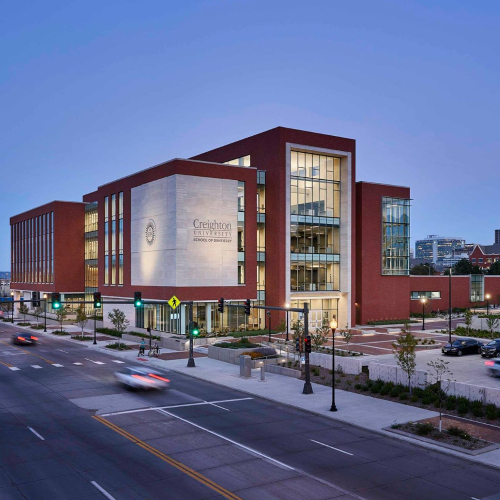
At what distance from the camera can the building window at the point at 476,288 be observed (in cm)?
9419

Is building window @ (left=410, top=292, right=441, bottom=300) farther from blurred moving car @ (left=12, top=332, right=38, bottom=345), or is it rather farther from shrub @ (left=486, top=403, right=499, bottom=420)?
shrub @ (left=486, top=403, right=499, bottom=420)

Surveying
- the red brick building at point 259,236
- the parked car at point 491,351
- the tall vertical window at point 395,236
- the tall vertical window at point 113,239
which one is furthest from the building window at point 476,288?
the tall vertical window at point 113,239

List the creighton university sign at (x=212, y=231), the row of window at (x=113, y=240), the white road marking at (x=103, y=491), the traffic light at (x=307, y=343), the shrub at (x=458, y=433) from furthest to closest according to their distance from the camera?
the row of window at (x=113, y=240)
the creighton university sign at (x=212, y=231)
the traffic light at (x=307, y=343)
the shrub at (x=458, y=433)
the white road marking at (x=103, y=491)

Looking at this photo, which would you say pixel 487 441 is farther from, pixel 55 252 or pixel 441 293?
pixel 55 252

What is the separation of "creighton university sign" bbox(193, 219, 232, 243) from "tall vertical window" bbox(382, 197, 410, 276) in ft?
79.3

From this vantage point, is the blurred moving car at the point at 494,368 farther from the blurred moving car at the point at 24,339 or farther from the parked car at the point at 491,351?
the blurred moving car at the point at 24,339

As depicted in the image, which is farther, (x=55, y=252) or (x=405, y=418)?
(x=55, y=252)

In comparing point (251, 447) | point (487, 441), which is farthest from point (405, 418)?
point (251, 447)

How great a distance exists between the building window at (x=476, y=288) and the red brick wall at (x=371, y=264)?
26958 mm

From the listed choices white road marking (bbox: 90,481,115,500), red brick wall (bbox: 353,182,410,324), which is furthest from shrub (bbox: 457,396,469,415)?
red brick wall (bbox: 353,182,410,324)

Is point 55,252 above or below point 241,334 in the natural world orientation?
above

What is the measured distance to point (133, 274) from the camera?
66.2m

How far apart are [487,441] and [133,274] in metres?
50.9

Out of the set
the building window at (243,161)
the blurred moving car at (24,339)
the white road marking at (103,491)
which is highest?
the building window at (243,161)
